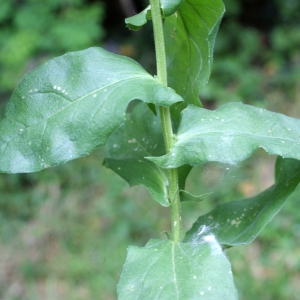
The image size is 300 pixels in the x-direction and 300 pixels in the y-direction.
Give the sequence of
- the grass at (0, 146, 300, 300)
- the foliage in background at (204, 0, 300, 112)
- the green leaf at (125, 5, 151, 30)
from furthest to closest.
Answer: the foliage in background at (204, 0, 300, 112) < the grass at (0, 146, 300, 300) < the green leaf at (125, 5, 151, 30)

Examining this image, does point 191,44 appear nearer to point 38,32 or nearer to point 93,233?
point 93,233

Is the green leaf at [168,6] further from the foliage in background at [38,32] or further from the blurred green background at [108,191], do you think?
the foliage in background at [38,32]

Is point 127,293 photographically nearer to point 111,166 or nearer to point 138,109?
point 111,166

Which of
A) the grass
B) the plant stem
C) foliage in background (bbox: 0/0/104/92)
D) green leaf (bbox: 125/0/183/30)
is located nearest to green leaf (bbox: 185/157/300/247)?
the plant stem

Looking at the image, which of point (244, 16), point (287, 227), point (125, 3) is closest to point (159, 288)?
point (287, 227)

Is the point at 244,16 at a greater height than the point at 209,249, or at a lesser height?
lesser

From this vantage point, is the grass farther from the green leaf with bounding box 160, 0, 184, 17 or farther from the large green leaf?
the green leaf with bounding box 160, 0, 184, 17

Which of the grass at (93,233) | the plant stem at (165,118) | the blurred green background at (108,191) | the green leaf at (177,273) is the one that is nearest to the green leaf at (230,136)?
the plant stem at (165,118)
